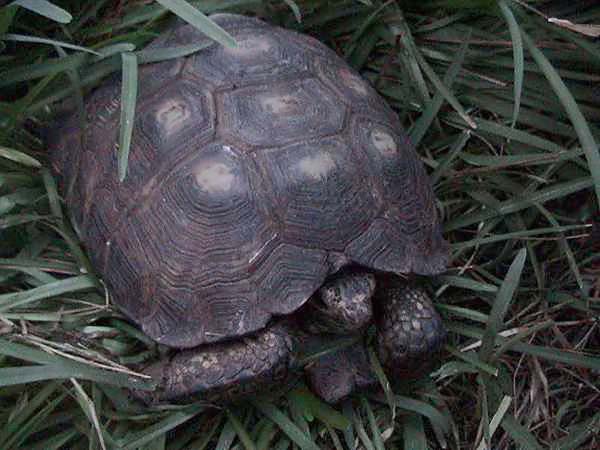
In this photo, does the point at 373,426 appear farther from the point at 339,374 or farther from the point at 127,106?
the point at 127,106

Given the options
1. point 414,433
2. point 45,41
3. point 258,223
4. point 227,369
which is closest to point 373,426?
point 414,433

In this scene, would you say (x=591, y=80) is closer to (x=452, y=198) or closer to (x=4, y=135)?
(x=452, y=198)

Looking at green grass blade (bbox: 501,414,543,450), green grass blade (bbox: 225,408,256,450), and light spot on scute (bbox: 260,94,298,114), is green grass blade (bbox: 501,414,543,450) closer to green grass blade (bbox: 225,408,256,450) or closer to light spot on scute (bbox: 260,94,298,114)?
green grass blade (bbox: 225,408,256,450)

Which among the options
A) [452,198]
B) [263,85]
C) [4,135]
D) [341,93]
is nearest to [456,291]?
[452,198]

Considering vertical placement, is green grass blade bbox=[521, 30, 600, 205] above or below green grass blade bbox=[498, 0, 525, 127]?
below

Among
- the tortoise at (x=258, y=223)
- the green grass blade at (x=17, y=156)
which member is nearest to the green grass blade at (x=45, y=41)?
the tortoise at (x=258, y=223)

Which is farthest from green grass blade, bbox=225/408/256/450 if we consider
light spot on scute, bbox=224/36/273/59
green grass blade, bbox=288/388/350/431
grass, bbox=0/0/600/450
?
light spot on scute, bbox=224/36/273/59

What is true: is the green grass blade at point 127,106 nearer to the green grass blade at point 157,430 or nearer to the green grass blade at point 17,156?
the green grass blade at point 17,156
